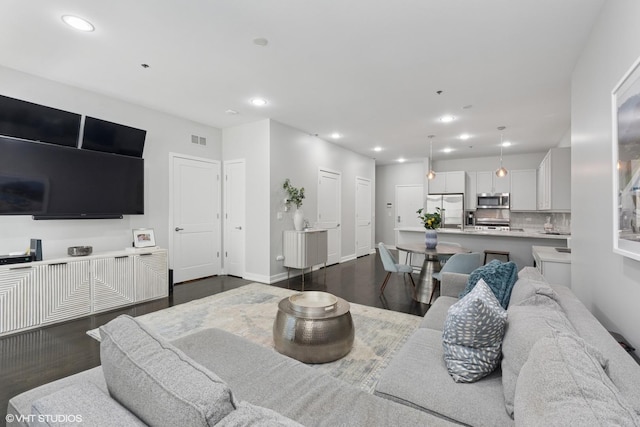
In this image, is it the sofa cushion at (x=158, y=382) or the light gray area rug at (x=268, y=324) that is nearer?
the sofa cushion at (x=158, y=382)

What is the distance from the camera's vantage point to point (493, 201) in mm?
7703

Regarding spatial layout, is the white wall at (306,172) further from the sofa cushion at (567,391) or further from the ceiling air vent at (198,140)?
the sofa cushion at (567,391)

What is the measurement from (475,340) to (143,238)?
14.7 ft

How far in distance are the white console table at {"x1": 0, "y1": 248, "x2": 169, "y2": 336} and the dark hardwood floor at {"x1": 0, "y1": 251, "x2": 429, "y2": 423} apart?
125 millimetres

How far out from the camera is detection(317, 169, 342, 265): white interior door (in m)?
6.50

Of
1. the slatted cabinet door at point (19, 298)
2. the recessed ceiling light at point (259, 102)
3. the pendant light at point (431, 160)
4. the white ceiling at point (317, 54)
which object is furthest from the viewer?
the pendant light at point (431, 160)

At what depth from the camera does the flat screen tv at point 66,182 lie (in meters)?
3.29

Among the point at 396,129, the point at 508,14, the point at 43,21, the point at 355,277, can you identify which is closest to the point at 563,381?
the point at 508,14

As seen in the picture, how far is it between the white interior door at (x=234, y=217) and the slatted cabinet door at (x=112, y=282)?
1853mm

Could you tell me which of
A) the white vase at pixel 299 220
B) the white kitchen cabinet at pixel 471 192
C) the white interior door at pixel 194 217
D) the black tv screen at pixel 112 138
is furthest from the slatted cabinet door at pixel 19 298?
the white kitchen cabinet at pixel 471 192

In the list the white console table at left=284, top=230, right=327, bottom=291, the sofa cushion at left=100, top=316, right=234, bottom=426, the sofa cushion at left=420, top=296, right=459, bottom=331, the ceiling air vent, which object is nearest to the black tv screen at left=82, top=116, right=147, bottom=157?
the ceiling air vent

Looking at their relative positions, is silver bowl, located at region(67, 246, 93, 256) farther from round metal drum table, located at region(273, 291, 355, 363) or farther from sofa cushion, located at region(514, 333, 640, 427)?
sofa cushion, located at region(514, 333, 640, 427)

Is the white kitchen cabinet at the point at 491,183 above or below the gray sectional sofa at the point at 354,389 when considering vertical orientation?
above

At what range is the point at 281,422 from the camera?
690 millimetres
